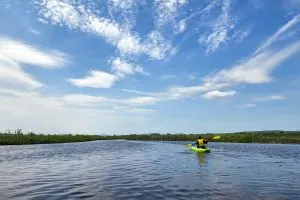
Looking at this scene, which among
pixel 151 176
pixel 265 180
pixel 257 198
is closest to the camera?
pixel 257 198

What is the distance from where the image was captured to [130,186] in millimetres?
19266

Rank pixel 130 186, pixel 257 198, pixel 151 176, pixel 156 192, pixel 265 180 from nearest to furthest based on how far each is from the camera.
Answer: pixel 257 198 → pixel 156 192 → pixel 130 186 → pixel 265 180 → pixel 151 176

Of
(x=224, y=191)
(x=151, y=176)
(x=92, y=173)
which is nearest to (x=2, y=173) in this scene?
(x=92, y=173)

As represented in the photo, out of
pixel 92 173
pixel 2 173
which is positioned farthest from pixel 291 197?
pixel 2 173

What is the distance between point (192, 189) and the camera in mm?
18234

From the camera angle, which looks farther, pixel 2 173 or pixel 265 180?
pixel 2 173

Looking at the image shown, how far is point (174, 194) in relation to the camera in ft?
55.0

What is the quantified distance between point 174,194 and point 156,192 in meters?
0.98

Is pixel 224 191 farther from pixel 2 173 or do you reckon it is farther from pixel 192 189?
pixel 2 173

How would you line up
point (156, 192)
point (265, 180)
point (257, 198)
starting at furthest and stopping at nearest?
point (265, 180), point (156, 192), point (257, 198)

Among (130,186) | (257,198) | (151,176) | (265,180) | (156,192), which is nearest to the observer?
(257,198)

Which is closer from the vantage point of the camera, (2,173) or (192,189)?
(192,189)

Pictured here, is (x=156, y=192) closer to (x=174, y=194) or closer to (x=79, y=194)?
(x=174, y=194)

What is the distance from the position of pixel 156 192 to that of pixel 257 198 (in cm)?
471
